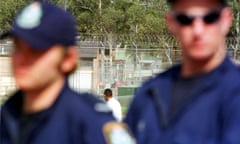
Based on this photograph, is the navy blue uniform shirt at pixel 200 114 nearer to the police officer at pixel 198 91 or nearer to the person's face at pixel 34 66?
the police officer at pixel 198 91

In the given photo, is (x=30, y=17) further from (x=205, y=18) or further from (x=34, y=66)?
(x=205, y=18)

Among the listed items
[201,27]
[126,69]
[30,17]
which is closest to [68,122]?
[30,17]

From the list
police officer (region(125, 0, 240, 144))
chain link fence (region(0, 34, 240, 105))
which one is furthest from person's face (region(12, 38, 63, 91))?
chain link fence (region(0, 34, 240, 105))

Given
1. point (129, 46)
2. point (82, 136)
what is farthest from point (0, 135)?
point (129, 46)

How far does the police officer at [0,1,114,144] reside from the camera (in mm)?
2207

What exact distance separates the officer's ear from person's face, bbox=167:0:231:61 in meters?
0.37

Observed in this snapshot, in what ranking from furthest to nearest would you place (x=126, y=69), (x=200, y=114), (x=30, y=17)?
(x=126, y=69), (x=30, y=17), (x=200, y=114)

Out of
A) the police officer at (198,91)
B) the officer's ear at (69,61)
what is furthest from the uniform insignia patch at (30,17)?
the police officer at (198,91)

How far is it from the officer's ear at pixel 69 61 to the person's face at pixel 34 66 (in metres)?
0.03

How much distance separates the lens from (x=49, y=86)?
2260 mm

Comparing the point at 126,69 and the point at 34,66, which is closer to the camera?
the point at 34,66

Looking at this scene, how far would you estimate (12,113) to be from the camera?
233 centimetres

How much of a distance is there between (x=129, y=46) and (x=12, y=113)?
84.3 ft

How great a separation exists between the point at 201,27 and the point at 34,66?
0.57 metres
